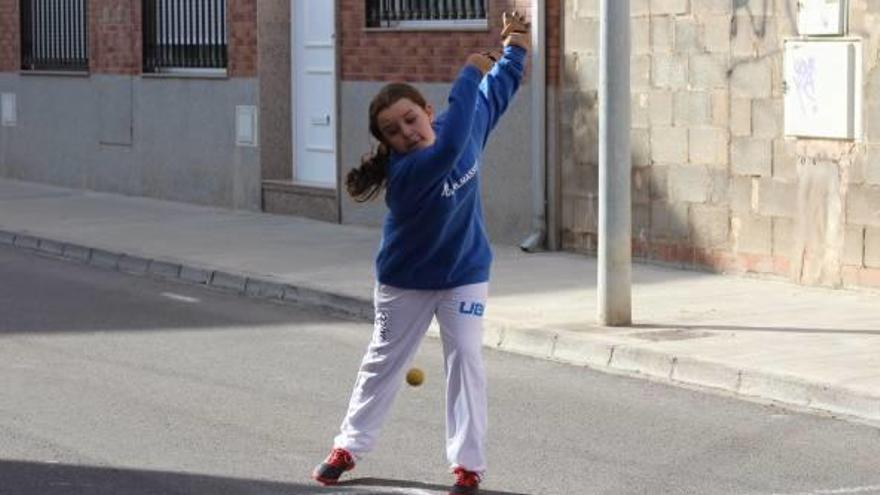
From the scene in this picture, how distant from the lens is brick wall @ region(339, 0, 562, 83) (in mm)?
16594

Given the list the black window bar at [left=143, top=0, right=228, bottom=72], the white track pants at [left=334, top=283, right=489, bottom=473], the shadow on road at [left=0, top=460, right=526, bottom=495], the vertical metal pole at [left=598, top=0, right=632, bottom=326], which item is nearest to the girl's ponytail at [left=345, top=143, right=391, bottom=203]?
the white track pants at [left=334, top=283, right=489, bottom=473]

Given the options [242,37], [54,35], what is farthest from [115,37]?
[242,37]

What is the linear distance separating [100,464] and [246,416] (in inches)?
50.7

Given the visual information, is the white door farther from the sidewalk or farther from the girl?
the girl

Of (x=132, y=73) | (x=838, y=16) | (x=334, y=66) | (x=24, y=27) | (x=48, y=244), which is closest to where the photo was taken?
(x=838, y=16)

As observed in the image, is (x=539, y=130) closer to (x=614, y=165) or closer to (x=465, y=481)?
(x=614, y=165)

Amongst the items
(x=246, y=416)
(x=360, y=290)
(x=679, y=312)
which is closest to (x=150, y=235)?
(x=360, y=290)

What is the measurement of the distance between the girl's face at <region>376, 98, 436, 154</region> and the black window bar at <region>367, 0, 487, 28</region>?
9532 mm

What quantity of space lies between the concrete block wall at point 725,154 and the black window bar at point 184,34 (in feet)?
19.9

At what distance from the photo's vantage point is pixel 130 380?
10891mm

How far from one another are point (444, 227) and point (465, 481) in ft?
3.26

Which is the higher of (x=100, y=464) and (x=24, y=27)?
(x=24, y=27)

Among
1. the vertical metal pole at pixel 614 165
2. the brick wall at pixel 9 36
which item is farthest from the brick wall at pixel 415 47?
the brick wall at pixel 9 36

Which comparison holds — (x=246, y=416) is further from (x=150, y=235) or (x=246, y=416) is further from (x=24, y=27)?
(x=24, y=27)
